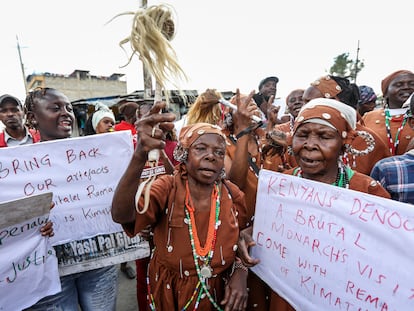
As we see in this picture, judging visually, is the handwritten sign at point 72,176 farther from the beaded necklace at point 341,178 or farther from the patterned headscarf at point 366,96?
the patterned headscarf at point 366,96

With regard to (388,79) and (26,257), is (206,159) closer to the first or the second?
(26,257)

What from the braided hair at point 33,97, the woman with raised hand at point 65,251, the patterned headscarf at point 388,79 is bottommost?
the woman with raised hand at point 65,251

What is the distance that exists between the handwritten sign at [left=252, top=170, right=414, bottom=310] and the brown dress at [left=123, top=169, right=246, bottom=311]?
0.20 metres

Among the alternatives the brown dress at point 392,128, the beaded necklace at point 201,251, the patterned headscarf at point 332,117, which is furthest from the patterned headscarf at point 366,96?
the beaded necklace at point 201,251

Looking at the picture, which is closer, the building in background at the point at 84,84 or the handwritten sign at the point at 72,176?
the handwritten sign at the point at 72,176

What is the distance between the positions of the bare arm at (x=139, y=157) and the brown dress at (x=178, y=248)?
224mm

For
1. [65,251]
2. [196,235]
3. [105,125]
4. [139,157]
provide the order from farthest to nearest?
1. [105,125]
2. [65,251]
3. [196,235]
4. [139,157]

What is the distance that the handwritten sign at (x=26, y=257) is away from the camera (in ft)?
5.24

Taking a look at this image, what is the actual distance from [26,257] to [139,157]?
1158 mm

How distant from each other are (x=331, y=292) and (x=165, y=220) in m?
0.97

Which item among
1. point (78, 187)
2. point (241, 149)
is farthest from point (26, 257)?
point (241, 149)

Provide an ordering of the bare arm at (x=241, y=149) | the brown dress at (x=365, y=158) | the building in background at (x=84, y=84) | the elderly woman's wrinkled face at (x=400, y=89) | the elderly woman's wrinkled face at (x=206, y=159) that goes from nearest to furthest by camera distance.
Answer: the elderly woman's wrinkled face at (x=206, y=159), the bare arm at (x=241, y=149), the brown dress at (x=365, y=158), the elderly woman's wrinkled face at (x=400, y=89), the building in background at (x=84, y=84)

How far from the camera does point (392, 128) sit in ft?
9.34

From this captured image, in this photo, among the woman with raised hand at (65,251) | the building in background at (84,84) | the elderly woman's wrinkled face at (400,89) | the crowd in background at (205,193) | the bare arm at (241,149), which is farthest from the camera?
the building in background at (84,84)
